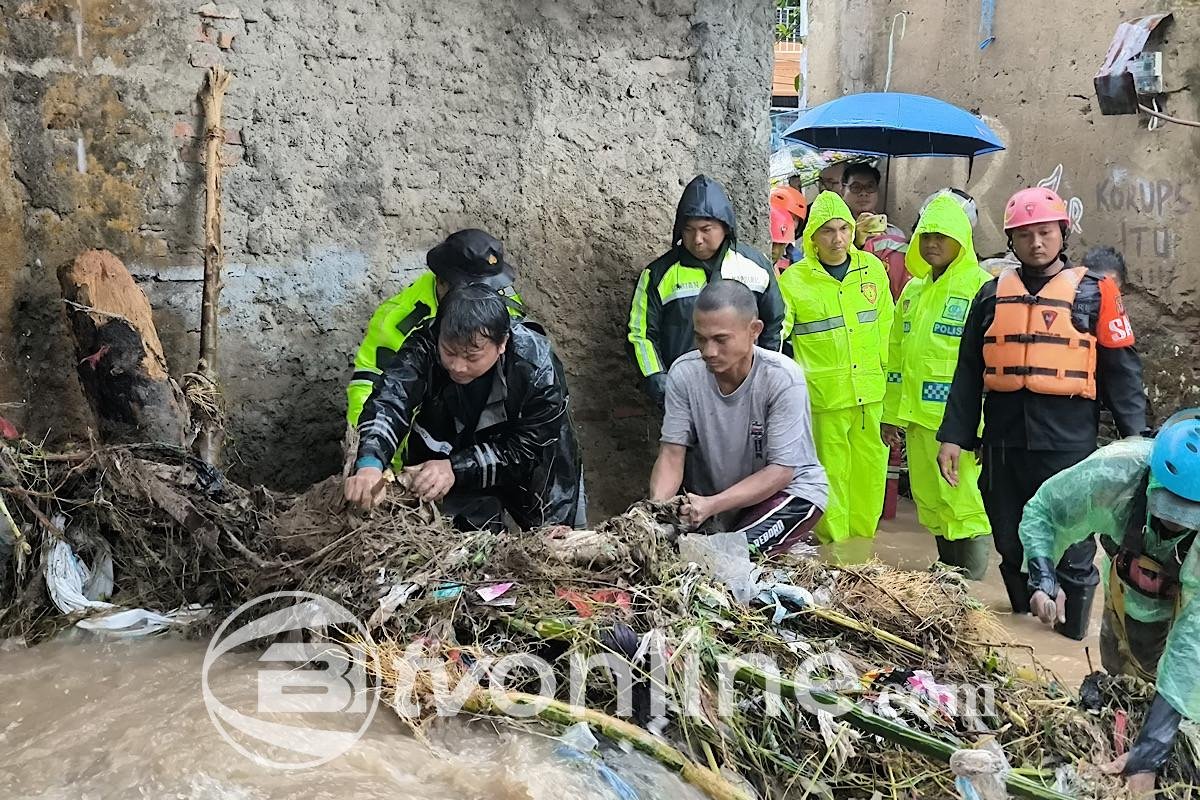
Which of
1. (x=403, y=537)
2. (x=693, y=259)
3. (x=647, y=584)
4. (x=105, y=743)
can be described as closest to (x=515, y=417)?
(x=403, y=537)

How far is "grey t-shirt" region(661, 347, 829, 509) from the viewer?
3.46 metres

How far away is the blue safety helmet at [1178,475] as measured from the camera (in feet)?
8.34

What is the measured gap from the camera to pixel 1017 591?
181 inches

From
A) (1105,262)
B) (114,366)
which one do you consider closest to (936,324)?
(1105,262)

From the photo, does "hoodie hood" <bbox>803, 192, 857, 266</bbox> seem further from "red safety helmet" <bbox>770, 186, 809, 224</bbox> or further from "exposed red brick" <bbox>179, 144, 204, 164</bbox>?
"exposed red brick" <bbox>179, 144, 204, 164</bbox>

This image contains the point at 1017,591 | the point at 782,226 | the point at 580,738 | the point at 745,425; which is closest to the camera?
the point at 580,738

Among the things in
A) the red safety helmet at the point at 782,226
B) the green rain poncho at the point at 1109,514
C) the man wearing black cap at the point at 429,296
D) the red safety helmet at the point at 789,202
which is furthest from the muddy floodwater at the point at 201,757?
the red safety helmet at the point at 789,202

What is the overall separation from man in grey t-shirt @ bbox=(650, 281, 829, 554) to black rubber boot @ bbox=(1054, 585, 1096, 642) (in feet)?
4.93

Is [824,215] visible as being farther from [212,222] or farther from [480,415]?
[212,222]

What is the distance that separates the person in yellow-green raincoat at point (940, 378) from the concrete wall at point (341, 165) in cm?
100

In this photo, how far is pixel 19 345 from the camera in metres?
3.79

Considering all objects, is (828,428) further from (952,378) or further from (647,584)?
(647,584)

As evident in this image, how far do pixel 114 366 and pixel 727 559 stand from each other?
2.26m

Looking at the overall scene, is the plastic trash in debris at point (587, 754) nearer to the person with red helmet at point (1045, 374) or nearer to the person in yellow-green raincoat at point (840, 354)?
the person with red helmet at point (1045, 374)
